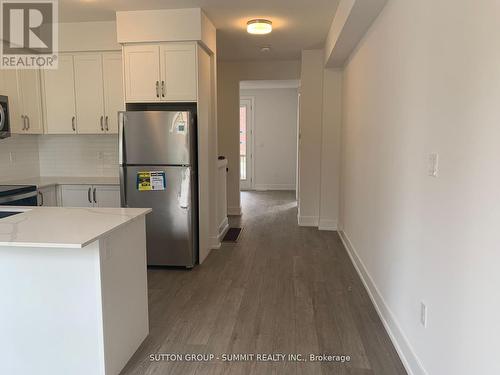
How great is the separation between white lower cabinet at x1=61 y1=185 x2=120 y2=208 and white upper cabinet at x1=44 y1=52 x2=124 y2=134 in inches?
25.6

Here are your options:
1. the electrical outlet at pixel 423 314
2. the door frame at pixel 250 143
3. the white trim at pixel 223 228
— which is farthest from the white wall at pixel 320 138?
the door frame at pixel 250 143

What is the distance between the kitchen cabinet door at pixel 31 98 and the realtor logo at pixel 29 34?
0.09 meters

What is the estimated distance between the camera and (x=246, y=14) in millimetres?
3824

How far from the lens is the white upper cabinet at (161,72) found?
377cm

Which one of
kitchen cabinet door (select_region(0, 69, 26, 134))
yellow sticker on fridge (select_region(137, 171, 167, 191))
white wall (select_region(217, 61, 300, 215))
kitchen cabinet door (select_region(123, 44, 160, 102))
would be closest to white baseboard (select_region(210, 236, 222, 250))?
yellow sticker on fridge (select_region(137, 171, 167, 191))

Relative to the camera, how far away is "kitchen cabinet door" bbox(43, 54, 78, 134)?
4.21 metres

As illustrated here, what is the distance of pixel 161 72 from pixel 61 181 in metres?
1.72

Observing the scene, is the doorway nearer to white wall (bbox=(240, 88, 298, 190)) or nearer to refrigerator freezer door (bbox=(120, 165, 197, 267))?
white wall (bbox=(240, 88, 298, 190))

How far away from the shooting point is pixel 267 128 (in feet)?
31.1

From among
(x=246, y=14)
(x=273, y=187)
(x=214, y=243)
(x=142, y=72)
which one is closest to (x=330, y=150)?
(x=214, y=243)

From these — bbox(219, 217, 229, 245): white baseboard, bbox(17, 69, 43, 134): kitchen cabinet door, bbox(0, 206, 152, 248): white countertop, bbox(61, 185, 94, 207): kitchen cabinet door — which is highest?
bbox(17, 69, 43, 134): kitchen cabinet door

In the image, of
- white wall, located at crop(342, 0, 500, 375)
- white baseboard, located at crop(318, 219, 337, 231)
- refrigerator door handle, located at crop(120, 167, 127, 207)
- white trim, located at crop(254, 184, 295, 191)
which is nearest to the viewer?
white wall, located at crop(342, 0, 500, 375)

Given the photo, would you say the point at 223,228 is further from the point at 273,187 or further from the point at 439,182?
the point at 273,187

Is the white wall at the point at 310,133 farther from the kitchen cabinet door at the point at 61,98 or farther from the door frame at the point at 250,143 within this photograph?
the door frame at the point at 250,143
